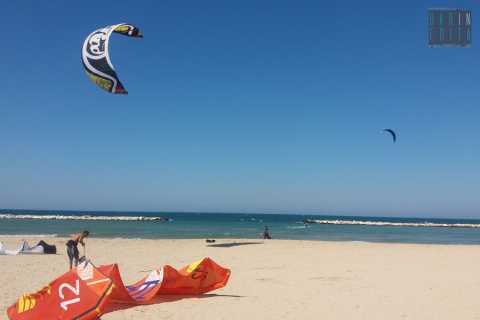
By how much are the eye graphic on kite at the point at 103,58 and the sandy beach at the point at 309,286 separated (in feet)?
15.2

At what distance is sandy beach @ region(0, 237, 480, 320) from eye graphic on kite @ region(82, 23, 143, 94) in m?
4.63

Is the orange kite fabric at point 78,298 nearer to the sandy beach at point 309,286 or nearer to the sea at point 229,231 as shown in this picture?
the sandy beach at point 309,286

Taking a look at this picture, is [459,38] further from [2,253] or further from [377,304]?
[2,253]

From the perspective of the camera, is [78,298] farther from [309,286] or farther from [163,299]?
[309,286]

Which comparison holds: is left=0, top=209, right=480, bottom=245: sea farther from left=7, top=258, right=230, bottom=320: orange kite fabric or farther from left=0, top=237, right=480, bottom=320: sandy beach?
left=7, top=258, right=230, bottom=320: orange kite fabric

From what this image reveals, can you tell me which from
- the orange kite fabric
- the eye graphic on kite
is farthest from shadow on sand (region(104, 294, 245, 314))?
the eye graphic on kite

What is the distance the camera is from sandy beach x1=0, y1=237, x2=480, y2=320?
7.84 metres

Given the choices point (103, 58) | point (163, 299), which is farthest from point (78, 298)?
point (103, 58)

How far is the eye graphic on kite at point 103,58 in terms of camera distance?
9.94 meters

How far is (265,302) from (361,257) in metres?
9.62

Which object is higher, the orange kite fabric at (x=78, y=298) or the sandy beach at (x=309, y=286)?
the orange kite fabric at (x=78, y=298)

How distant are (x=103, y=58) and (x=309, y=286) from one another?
6853 millimetres

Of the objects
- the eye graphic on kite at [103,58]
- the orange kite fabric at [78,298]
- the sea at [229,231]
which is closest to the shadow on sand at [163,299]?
the orange kite fabric at [78,298]

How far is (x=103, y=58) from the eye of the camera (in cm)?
1016
